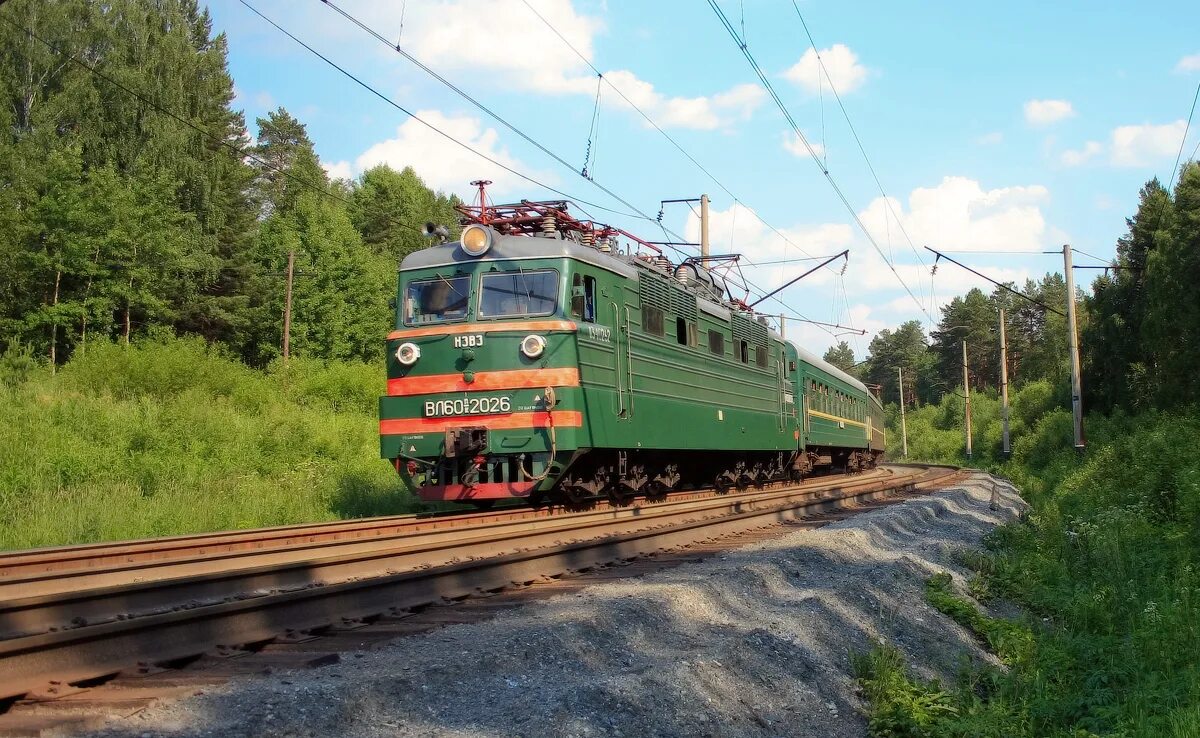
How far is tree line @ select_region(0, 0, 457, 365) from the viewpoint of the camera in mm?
30109

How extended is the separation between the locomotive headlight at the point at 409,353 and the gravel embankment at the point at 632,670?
5169mm

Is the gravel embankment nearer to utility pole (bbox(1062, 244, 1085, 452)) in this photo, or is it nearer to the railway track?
the railway track

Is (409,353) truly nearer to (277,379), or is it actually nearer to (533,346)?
(533,346)

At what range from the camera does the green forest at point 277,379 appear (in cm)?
766

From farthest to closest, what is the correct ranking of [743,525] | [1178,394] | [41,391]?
[1178,394]
[41,391]
[743,525]

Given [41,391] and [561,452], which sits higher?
[41,391]

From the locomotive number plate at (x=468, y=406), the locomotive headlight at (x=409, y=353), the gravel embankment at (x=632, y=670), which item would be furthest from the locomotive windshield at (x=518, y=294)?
the gravel embankment at (x=632, y=670)

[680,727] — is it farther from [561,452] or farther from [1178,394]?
[1178,394]

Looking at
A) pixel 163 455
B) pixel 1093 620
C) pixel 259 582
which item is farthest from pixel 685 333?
pixel 259 582

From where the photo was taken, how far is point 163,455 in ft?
53.5

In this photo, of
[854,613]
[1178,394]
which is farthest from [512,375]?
[1178,394]

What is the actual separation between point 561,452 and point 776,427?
9688mm

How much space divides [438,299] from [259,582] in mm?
6168

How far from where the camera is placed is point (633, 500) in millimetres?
15938
